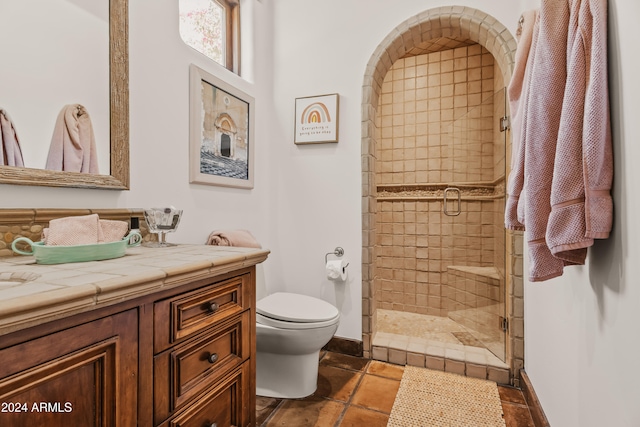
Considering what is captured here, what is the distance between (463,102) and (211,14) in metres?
2.14

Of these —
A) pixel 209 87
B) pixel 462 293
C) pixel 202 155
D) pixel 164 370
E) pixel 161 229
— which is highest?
pixel 209 87

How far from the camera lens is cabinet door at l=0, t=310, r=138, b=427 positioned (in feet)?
1.93

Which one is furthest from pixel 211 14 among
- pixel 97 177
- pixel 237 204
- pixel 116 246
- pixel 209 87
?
pixel 116 246

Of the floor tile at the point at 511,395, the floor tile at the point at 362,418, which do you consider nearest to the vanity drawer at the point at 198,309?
the floor tile at the point at 362,418

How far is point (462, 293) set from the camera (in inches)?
106

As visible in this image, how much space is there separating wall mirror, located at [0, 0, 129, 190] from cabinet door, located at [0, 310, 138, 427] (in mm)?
754

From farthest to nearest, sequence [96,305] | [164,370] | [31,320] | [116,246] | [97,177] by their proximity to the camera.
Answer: [97,177] < [116,246] < [164,370] < [96,305] < [31,320]

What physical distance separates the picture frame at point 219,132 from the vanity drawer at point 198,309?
89 centimetres

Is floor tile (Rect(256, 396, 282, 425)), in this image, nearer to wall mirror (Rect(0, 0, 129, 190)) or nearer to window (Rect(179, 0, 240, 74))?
wall mirror (Rect(0, 0, 129, 190))

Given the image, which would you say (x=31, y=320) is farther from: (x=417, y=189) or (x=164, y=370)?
(x=417, y=189)

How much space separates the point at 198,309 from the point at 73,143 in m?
0.85

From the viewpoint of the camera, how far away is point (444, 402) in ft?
5.62

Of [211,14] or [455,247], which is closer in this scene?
[211,14]

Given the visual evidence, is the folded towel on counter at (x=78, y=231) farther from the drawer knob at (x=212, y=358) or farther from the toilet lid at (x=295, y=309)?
the toilet lid at (x=295, y=309)
